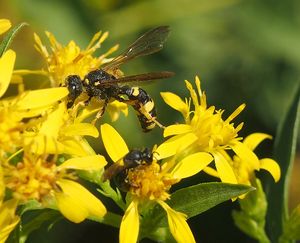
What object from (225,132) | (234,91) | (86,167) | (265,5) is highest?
(86,167)

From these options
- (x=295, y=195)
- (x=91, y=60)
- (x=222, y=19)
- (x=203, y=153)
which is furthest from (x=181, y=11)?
(x=203, y=153)

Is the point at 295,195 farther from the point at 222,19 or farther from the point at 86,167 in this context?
the point at 86,167

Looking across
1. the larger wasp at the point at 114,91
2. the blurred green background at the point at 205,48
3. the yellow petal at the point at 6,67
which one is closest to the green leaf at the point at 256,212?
the larger wasp at the point at 114,91

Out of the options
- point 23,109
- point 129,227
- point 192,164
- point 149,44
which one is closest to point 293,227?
point 192,164

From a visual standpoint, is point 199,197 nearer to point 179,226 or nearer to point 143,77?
point 179,226

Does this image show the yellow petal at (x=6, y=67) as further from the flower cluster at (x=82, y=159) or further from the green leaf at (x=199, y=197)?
the green leaf at (x=199, y=197)

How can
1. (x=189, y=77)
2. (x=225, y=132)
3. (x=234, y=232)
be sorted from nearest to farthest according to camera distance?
(x=225, y=132), (x=234, y=232), (x=189, y=77)
